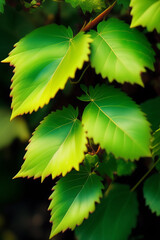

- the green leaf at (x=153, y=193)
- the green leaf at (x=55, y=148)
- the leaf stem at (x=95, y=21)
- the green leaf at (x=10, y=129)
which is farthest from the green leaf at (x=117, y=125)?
the green leaf at (x=10, y=129)

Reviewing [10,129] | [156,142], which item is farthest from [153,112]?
[10,129]

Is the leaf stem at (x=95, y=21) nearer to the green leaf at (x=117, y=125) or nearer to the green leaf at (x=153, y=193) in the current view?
the green leaf at (x=117, y=125)

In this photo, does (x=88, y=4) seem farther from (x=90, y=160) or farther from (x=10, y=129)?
(x=10, y=129)

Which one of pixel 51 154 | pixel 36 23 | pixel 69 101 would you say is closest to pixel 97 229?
pixel 51 154

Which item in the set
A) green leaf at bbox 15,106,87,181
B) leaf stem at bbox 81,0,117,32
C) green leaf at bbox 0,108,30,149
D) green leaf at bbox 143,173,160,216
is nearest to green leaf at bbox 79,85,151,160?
green leaf at bbox 15,106,87,181

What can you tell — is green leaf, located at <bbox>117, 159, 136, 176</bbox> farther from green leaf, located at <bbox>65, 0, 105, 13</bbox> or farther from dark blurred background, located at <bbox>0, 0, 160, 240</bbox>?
green leaf, located at <bbox>65, 0, 105, 13</bbox>

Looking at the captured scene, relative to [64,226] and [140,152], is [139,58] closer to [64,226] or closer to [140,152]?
[140,152]
